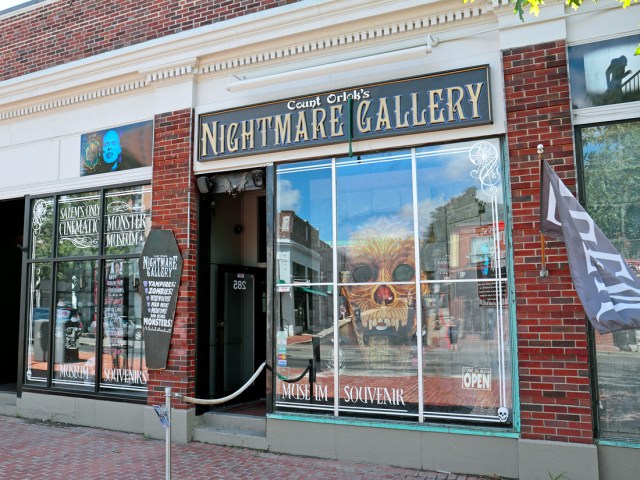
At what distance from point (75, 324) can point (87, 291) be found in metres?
0.57

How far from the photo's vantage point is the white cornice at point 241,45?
6.36 m

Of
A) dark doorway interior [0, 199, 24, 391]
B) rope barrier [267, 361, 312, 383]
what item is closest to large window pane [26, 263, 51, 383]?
dark doorway interior [0, 199, 24, 391]

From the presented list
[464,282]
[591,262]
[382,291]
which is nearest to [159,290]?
[382,291]

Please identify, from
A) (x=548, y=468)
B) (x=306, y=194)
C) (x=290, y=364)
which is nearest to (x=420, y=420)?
(x=548, y=468)

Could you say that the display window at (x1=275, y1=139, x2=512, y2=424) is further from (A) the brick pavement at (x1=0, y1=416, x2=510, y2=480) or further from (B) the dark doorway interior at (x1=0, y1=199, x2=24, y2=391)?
A: (B) the dark doorway interior at (x1=0, y1=199, x2=24, y2=391)

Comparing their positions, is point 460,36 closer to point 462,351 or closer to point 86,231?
point 462,351

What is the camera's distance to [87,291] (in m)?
8.41

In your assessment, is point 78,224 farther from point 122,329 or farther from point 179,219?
point 179,219

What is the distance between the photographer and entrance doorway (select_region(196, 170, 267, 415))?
7539 millimetres

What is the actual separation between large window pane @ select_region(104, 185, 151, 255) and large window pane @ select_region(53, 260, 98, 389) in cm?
55

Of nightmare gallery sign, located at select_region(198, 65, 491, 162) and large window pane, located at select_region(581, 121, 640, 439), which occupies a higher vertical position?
nightmare gallery sign, located at select_region(198, 65, 491, 162)

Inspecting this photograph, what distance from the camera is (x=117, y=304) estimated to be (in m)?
8.10

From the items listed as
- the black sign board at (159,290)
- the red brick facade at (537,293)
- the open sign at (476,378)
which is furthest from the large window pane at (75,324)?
the open sign at (476,378)

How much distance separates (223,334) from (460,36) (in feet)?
17.1
